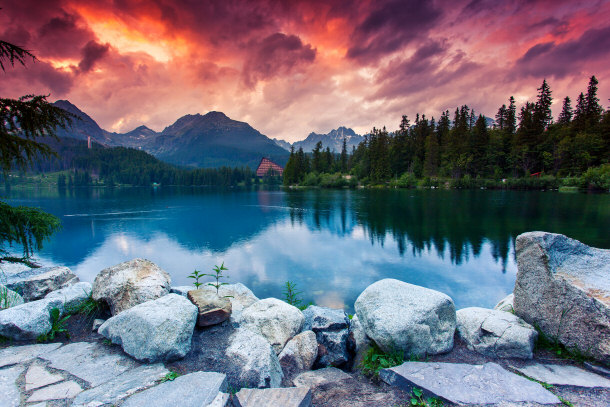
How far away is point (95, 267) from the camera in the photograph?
1862 centimetres

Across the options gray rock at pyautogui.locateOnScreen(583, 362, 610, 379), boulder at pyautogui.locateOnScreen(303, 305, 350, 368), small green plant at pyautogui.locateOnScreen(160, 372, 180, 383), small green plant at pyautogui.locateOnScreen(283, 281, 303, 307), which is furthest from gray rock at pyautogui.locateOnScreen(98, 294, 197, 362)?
gray rock at pyautogui.locateOnScreen(583, 362, 610, 379)

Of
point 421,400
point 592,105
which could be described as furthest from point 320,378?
point 592,105

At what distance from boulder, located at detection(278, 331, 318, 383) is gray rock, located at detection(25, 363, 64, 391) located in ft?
10.8

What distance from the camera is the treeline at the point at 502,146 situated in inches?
2899

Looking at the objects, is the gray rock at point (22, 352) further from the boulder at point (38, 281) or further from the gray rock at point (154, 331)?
the boulder at point (38, 281)

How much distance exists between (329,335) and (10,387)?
16.1 ft

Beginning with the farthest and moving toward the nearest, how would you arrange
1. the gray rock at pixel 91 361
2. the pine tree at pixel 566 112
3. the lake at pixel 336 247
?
1. the pine tree at pixel 566 112
2. the lake at pixel 336 247
3. the gray rock at pixel 91 361

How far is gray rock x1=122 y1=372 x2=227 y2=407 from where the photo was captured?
3350mm

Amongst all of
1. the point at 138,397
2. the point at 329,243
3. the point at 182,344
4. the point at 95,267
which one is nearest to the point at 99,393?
the point at 138,397

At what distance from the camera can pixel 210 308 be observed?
5.44 m

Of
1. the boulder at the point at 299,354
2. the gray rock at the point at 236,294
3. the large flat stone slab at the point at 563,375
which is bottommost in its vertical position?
the gray rock at the point at 236,294

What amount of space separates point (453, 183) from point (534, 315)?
9403 cm

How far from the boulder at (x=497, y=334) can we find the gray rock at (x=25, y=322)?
25.4 ft

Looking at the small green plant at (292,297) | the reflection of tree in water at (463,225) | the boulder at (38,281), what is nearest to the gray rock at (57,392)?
the boulder at (38,281)
